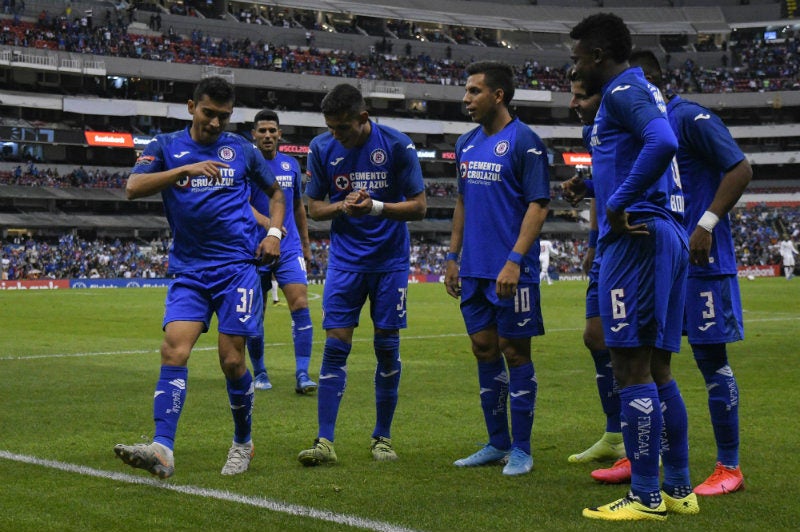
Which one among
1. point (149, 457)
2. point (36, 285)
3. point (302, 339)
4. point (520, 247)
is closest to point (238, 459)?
point (149, 457)

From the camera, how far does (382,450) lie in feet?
22.2

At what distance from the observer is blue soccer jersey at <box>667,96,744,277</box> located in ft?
18.7

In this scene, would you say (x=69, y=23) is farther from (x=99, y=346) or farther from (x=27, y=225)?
(x=99, y=346)

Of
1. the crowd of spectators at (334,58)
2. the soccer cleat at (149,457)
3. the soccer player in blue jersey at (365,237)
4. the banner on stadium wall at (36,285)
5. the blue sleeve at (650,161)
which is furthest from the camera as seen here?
the crowd of spectators at (334,58)

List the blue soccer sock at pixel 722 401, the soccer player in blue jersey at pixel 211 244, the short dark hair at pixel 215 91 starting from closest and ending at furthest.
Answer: the blue soccer sock at pixel 722 401 < the soccer player in blue jersey at pixel 211 244 < the short dark hair at pixel 215 91

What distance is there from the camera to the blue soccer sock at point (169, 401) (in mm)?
5953

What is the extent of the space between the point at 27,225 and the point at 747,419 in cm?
5702

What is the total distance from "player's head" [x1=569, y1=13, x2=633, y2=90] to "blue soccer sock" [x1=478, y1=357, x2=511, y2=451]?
2.28 metres

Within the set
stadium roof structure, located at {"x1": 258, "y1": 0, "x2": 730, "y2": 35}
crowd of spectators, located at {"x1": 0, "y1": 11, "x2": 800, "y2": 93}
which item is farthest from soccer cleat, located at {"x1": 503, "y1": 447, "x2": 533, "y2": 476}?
stadium roof structure, located at {"x1": 258, "y1": 0, "x2": 730, "y2": 35}

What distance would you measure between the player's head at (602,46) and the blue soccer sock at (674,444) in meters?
1.77

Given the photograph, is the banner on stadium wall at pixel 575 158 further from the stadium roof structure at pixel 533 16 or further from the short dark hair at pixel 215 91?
the short dark hair at pixel 215 91

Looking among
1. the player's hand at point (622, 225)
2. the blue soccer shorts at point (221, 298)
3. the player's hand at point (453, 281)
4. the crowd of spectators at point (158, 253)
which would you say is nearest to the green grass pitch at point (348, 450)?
the blue soccer shorts at point (221, 298)

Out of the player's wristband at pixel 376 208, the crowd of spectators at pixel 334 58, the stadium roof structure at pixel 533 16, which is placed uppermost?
the stadium roof structure at pixel 533 16

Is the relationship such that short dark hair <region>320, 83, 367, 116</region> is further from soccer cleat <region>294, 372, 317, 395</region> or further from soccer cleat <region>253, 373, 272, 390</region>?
soccer cleat <region>253, 373, 272, 390</region>
